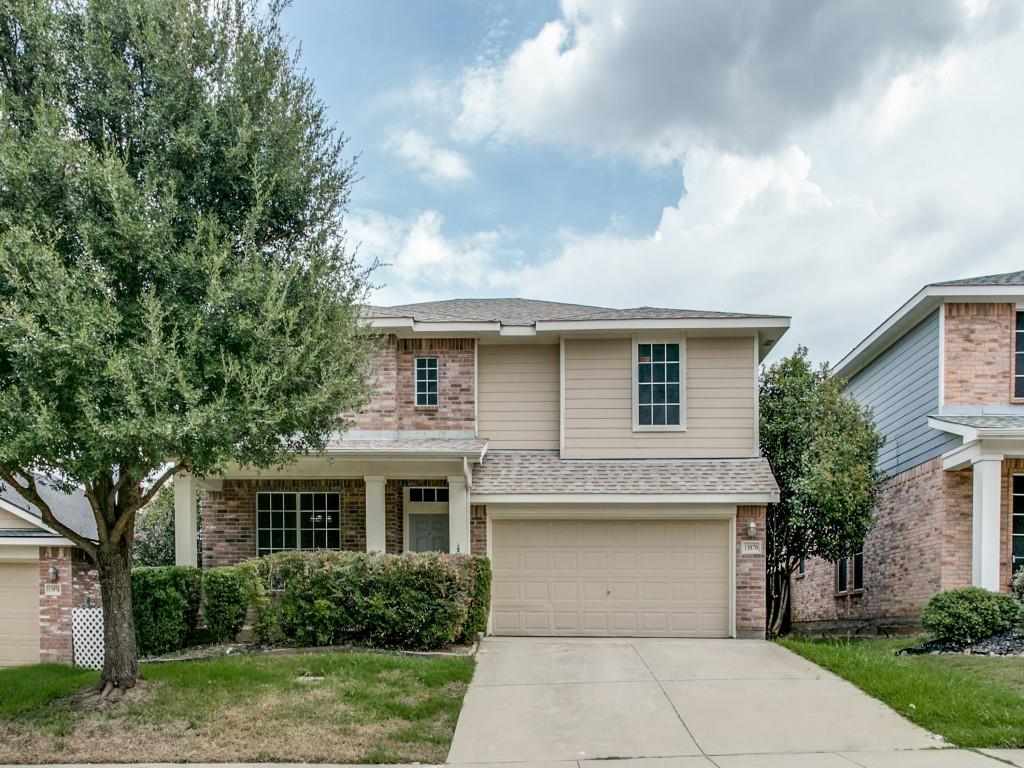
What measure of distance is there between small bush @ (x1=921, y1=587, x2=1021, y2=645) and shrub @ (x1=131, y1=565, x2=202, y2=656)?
10.5 m

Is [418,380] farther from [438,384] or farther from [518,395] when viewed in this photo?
[518,395]

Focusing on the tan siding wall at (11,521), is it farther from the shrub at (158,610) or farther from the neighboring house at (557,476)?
the shrub at (158,610)

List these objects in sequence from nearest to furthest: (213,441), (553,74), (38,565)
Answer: (213,441)
(38,565)
(553,74)

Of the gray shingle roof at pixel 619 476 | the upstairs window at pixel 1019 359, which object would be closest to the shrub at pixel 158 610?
the gray shingle roof at pixel 619 476

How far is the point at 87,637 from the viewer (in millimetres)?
12148

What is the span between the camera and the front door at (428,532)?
1365cm

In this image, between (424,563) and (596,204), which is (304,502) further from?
(596,204)

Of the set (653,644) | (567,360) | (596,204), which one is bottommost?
(653,644)

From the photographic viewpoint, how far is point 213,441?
729 centimetres

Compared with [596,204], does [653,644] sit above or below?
below

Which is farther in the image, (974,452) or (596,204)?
(596,204)

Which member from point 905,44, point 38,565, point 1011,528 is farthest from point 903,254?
point 38,565

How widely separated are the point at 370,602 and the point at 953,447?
912 cm

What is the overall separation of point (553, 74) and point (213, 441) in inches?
404
